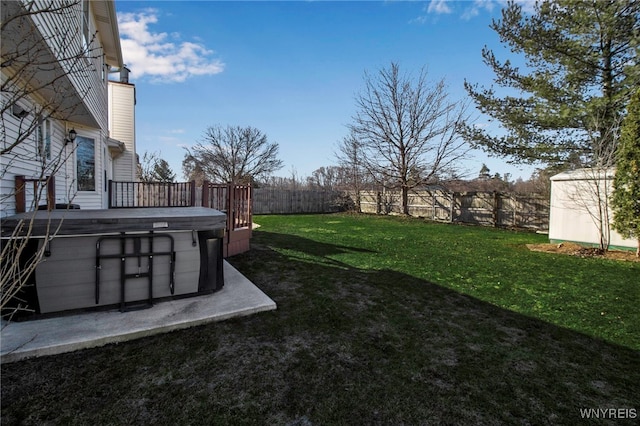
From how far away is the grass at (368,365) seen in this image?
1904 millimetres

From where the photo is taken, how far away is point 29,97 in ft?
14.5

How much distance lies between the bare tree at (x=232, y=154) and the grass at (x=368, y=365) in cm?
2330

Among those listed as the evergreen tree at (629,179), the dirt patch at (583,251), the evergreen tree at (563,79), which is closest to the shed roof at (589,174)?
the evergreen tree at (563,79)

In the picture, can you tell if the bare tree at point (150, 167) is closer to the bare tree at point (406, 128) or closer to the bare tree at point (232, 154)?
the bare tree at point (232, 154)

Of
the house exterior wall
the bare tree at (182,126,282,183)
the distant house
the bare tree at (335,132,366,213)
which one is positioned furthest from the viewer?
the bare tree at (182,126,282,183)

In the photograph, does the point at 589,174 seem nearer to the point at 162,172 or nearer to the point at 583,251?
the point at 583,251

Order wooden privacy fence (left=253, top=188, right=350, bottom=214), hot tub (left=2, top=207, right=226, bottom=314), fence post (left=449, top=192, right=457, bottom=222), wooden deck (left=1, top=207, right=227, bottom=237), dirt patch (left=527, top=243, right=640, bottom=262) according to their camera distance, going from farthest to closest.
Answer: wooden privacy fence (left=253, top=188, right=350, bottom=214)
fence post (left=449, top=192, right=457, bottom=222)
dirt patch (left=527, top=243, right=640, bottom=262)
hot tub (left=2, top=207, right=226, bottom=314)
wooden deck (left=1, top=207, right=227, bottom=237)

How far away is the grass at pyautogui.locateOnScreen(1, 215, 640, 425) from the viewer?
6.25ft

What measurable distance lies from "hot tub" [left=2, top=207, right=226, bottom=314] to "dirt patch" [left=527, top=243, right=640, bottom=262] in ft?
26.7

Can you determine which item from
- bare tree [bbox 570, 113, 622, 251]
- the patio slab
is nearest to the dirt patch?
bare tree [bbox 570, 113, 622, 251]

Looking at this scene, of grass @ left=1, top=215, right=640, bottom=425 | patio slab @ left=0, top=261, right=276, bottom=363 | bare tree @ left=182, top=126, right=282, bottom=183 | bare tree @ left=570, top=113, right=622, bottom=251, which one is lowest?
grass @ left=1, top=215, right=640, bottom=425

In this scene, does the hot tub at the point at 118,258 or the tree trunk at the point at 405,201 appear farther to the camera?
the tree trunk at the point at 405,201

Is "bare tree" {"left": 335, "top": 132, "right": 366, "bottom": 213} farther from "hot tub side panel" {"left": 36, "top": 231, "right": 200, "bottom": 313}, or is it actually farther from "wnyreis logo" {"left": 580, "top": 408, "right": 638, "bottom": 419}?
"wnyreis logo" {"left": 580, "top": 408, "right": 638, "bottom": 419}

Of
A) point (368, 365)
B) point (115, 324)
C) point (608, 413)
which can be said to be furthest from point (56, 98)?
point (608, 413)
